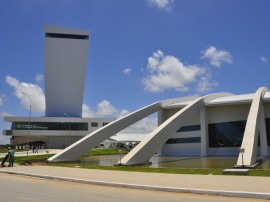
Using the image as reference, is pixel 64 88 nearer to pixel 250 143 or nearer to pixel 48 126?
pixel 48 126

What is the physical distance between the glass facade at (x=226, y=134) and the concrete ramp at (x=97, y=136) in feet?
23.6

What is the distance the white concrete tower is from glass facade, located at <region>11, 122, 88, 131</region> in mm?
7255

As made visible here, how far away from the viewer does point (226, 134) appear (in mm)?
35250

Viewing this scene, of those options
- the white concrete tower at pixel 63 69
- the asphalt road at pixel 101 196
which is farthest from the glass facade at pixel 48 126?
the asphalt road at pixel 101 196

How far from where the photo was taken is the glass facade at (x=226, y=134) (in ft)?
113

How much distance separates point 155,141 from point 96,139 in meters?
7.46

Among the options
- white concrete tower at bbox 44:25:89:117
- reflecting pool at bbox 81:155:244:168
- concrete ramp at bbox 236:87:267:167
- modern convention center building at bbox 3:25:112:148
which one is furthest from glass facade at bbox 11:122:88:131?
concrete ramp at bbox 236:87:267:167

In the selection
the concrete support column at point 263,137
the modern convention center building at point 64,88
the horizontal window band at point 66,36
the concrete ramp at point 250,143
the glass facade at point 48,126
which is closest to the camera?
the concrete ramp at point 250,143

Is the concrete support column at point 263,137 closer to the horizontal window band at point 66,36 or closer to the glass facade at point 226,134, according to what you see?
the glass facade at point 226,134

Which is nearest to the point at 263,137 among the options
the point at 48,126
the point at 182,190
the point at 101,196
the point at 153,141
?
the point at 153,141

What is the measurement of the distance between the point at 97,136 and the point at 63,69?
5266 cm

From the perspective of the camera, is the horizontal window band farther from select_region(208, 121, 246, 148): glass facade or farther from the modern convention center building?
Answer: select_region(208, 121, 246, 148): glass facade

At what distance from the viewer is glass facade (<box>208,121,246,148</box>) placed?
34406mm

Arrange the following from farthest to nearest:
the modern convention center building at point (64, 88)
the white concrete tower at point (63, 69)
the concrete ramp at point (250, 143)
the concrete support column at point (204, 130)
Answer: the white concrete tower at point (63, 69), the modern convention center building at point (64, 88), the concrete support column at point (204, 130), the concrete ramp at point (250, 143)
